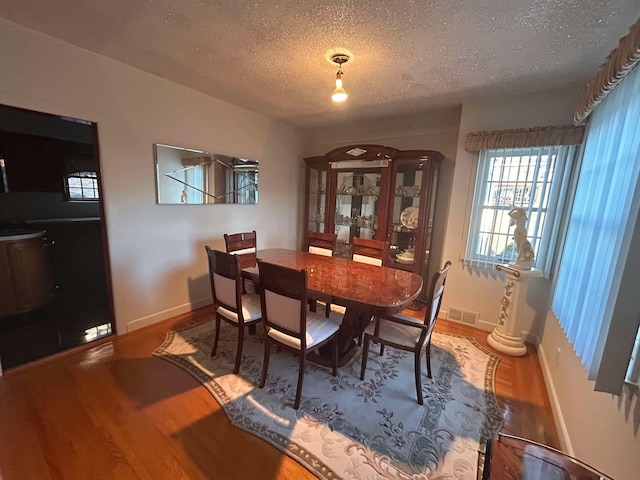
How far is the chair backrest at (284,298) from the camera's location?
1650mm

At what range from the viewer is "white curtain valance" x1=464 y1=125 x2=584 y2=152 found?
2314 millimetres

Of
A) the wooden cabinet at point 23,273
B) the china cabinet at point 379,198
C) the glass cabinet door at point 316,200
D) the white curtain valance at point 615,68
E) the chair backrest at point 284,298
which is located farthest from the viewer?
the glass cabinet door at point 316,200

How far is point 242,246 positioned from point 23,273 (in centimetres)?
221

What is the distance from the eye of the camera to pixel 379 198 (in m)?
3.51

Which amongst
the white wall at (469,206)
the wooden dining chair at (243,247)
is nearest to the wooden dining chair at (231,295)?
the wooden dining chair at (243,247)

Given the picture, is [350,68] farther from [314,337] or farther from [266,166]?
[314,337]

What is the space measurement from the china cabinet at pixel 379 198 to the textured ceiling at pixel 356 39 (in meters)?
0.87

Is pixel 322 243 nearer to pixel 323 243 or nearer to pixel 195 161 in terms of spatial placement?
pixel 323 243

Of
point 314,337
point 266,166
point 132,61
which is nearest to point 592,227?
point 314,337

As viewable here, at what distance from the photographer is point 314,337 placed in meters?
1.86

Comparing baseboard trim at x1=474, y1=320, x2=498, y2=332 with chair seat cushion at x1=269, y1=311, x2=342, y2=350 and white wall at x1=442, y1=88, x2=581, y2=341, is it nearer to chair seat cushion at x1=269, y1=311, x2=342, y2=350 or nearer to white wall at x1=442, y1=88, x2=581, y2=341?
white wall at x1=442, y1=88, x2=581, y2=341

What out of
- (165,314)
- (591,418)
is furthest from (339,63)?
(165,314)

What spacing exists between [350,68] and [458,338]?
2.78 metres

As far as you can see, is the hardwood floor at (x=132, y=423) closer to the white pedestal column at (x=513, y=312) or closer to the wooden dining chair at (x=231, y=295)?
the white pedestal column at (x=513, y=312)
